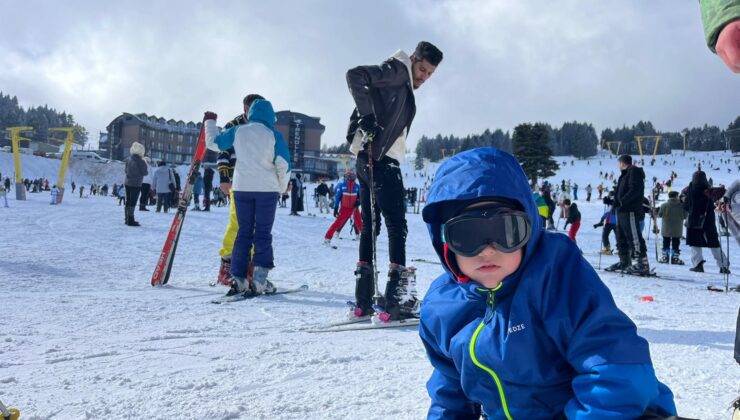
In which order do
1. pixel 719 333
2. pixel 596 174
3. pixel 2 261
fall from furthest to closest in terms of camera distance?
pixel 596 174, pixel 2 261, pixel 719 333

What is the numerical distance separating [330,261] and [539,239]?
5.85 meters

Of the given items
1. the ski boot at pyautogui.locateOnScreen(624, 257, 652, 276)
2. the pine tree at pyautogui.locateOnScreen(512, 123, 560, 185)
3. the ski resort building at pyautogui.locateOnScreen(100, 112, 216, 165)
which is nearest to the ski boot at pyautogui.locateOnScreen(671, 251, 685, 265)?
the ski boot at pyautogui.locateOnScreen(624, 257, 652, 276)

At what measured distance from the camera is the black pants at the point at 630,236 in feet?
23.7

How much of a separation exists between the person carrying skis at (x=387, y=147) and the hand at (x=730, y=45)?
242cm

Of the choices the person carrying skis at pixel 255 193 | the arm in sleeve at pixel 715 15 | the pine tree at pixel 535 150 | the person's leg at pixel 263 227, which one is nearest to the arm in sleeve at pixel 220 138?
the person carrying skis at pixel 255 193

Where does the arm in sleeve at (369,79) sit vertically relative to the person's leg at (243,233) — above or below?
above

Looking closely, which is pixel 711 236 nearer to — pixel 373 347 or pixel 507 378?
pixel 373 347

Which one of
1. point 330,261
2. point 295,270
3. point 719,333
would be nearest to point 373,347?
point 719,333

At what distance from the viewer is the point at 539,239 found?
1333 mm

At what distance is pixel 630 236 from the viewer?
7387mm

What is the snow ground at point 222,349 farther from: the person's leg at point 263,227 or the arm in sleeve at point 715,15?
the arm in sleeve at point 715,15

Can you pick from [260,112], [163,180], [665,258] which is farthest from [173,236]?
[163,180]

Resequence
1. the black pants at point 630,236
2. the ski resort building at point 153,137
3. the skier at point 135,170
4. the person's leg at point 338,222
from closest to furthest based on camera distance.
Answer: the black pants at point 630,236 < the person's leg at point 338,222 < the skier at point 135,170 < the ski resort building at point 153,137

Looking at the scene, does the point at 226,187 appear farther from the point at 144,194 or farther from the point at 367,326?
the point at 144,194
